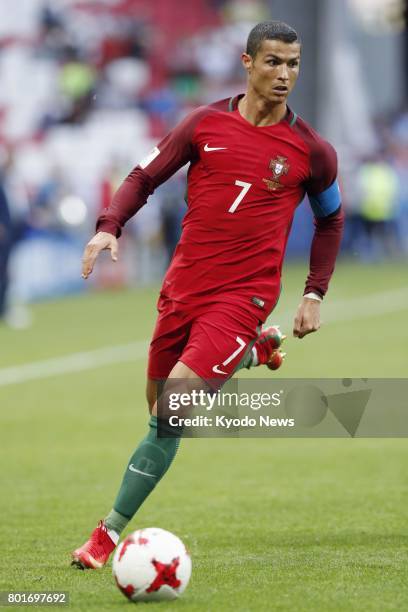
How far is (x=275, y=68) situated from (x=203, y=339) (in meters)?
1.24

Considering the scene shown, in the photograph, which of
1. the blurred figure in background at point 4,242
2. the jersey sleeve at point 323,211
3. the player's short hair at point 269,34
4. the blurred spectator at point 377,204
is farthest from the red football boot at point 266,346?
the blurred spectator at point 377,204

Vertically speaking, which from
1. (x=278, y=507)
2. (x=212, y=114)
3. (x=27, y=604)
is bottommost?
(x=278, y=507)

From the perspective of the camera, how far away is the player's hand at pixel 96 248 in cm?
612

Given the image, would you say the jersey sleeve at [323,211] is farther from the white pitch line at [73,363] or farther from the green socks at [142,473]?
the white pitch line at [73,363]

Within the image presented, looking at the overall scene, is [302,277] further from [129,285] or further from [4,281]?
[4,281]

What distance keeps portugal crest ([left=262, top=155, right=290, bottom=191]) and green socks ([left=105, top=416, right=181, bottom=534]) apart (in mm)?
1169

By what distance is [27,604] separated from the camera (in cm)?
551

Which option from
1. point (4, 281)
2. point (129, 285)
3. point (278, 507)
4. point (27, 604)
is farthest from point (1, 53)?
point (27, 604)

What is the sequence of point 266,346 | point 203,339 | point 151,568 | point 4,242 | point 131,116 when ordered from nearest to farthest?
point 151,568
point 203,339
point 266,346
point 4,242
point 131,116

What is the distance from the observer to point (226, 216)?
6.43 m

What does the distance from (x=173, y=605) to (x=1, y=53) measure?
80.2ft

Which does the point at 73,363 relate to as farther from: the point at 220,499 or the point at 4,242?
the point at 220,499

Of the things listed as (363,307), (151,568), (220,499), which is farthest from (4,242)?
(151,568)

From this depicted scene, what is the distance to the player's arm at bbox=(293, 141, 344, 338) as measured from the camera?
653 centimetres
